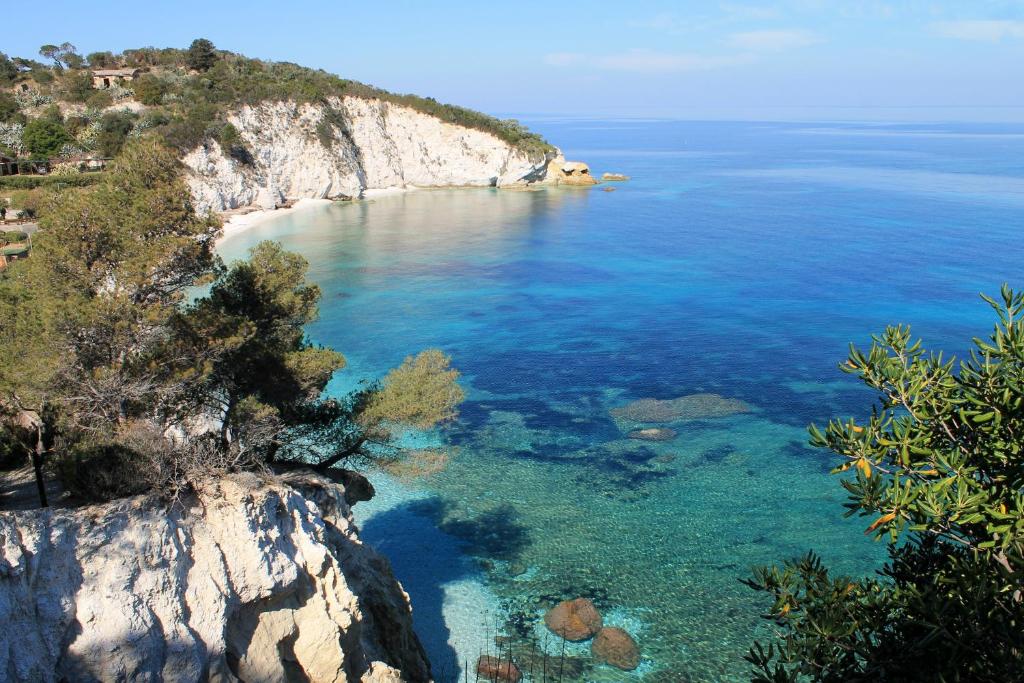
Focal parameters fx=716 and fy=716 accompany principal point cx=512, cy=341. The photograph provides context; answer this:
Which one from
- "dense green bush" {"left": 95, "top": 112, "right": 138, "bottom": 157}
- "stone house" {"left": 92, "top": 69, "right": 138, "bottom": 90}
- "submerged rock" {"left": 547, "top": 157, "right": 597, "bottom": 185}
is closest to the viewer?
"dense green bush" {"left": 95, "top": 112, "right": 138, "bottom": 157}

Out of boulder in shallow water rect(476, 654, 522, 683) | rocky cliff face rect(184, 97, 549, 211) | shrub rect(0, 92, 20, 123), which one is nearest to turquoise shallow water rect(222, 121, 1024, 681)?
boulder in shallow water rect(476, 654, 522, 683)

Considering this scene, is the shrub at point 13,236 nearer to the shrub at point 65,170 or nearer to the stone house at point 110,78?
the shrub at point 65,170

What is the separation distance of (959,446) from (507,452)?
1700cm

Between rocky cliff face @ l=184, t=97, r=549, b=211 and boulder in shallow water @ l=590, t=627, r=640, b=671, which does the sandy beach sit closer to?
rocky cliff face @ l=184, t=97, r=549, b=211

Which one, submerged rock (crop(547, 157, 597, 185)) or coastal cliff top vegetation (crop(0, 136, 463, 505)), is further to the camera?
submerged rock (crop(547, 157, 597, 185))

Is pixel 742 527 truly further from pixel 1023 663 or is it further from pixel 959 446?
pixel 1023 663

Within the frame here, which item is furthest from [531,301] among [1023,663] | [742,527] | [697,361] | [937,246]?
[1023,663]

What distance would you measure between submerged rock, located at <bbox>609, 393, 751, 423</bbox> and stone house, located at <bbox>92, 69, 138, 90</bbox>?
66481 mm

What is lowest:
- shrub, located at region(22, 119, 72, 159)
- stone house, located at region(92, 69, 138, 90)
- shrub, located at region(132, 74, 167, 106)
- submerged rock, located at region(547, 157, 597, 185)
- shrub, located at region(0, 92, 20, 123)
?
submerged rock, located at region(547, 157, 597, 185)

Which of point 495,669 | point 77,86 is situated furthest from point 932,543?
point 77,86

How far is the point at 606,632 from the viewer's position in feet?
49.5

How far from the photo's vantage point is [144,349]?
11.1 m

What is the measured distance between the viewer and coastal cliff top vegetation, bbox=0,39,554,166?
5622 cm

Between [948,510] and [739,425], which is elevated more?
[948,510]
